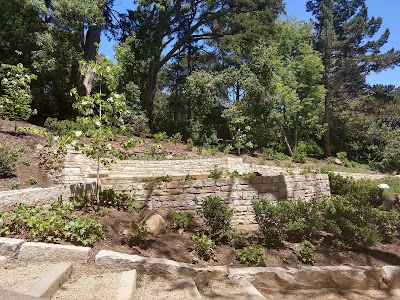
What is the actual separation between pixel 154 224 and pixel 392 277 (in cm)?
336

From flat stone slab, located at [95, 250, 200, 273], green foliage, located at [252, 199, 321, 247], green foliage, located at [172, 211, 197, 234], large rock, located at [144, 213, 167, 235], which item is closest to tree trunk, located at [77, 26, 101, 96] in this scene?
green foliage, located at [172, 211, 197, 234]

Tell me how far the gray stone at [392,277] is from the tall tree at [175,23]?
15.2 m

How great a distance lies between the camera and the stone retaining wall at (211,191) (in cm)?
596

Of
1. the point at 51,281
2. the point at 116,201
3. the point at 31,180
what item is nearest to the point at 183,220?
the point at 116,201

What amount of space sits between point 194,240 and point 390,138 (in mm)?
21130

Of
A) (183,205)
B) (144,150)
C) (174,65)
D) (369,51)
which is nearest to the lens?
(183,205)

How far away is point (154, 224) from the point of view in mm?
4566

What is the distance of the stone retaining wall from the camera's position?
5957 mm

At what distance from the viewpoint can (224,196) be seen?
20.6 feet

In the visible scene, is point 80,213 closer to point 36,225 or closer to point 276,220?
point 36,225

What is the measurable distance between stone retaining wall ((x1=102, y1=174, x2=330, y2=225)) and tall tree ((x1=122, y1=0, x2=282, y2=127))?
12.1m

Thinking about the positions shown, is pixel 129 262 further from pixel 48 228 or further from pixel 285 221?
pixel 285 221

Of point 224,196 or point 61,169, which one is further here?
point 61,169

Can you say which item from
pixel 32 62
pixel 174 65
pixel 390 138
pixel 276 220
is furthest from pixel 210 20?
pixel 276 220
